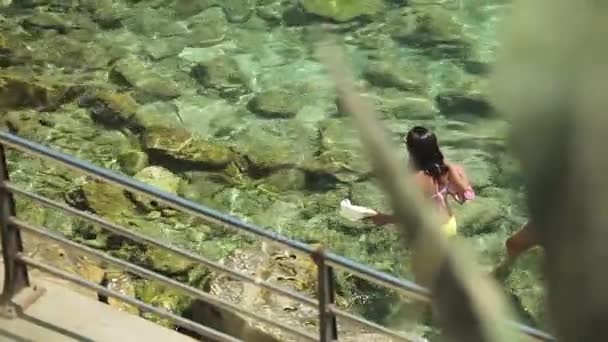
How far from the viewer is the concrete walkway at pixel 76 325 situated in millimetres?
3580

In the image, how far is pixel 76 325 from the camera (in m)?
3.62

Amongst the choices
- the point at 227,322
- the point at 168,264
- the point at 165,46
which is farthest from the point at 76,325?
the point at 165,46

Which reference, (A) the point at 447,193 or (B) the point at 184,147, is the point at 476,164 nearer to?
(B) the point at 184,147

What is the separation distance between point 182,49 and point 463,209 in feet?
10.9

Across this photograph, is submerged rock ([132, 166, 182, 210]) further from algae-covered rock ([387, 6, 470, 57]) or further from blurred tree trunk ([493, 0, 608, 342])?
blurred tree trunk ([493, 0, 608, 342])

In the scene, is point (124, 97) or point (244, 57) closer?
point (124, 97)

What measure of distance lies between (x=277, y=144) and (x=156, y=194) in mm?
4461

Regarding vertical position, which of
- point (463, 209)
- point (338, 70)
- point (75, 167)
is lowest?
point (463, 209)

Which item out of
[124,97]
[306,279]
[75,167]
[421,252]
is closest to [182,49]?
[124,97]

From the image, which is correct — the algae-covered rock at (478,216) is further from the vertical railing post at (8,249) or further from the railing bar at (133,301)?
the vertical railing post at (8,249)

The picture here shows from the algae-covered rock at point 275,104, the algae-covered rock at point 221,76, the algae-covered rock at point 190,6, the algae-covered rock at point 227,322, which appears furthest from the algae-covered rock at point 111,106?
the algae-covered rock at point 227,322

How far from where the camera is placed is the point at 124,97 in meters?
8.05

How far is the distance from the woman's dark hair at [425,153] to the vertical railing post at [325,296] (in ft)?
4.70

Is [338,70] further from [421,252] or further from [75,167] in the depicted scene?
[75,167]
